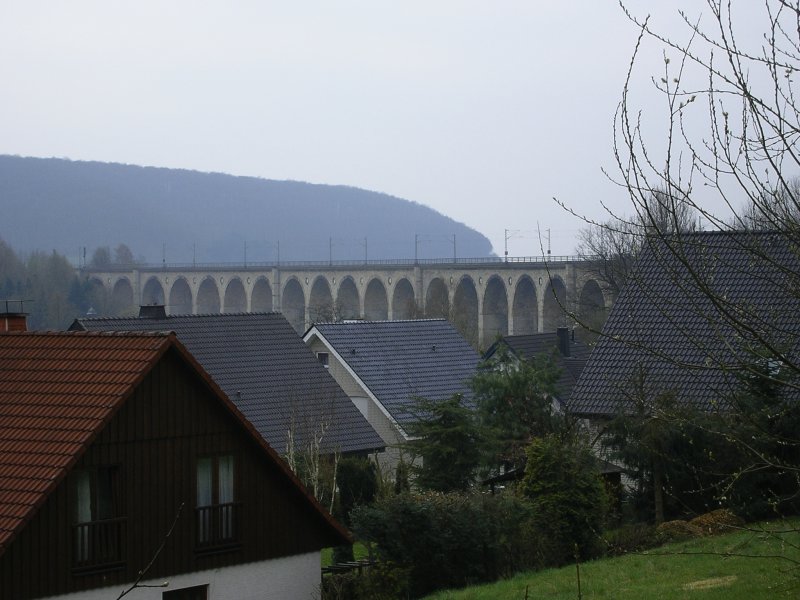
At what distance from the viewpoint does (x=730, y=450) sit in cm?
1473

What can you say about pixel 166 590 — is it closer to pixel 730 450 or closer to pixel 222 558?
pixel 222 558

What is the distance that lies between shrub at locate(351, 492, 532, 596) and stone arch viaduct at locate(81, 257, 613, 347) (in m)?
39.1

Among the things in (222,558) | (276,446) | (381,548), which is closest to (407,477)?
(276,446)

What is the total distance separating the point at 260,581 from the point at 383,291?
79.8 m

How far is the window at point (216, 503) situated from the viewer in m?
12.1

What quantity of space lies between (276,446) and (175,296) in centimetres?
9704

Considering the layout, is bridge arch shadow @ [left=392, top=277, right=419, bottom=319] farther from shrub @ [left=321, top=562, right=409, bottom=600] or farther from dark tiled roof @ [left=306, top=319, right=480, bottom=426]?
shrub @ [left=321, top=562, right=409, bottom=600]

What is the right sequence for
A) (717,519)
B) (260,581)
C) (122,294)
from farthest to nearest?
(122,294) → (717,519) → (260,581)

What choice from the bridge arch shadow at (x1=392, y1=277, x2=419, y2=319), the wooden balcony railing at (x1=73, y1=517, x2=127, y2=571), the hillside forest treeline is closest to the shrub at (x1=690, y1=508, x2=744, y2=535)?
the wooden balcony railing at (x1=73, y1=517, x2=127, y2=571)

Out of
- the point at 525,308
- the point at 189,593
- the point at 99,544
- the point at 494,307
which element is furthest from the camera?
the point at 494,307

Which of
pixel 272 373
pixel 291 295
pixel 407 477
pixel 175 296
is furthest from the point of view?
pixel 175 296

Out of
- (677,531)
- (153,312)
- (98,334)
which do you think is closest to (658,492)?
(677,531)

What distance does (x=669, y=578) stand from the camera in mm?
11461

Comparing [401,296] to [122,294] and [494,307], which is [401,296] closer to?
[494,307]
